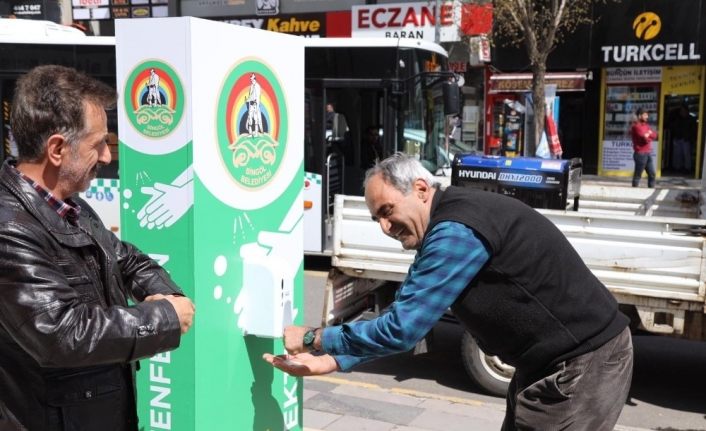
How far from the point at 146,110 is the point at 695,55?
18.6 meters

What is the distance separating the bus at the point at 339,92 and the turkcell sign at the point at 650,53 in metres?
10.7

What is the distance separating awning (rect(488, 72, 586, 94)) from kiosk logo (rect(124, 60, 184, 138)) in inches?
739

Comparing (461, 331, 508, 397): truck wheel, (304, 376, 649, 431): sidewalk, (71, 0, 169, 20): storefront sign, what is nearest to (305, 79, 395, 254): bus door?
(304, 376, 649, 431): sidewalk

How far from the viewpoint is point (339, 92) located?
34.4ft

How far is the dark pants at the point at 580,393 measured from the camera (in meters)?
2.74

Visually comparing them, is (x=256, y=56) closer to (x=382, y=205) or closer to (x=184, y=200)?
(x=184, y=200)

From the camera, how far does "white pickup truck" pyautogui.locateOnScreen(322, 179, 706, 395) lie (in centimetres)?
494

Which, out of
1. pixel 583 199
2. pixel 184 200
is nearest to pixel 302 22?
pixel 583 199

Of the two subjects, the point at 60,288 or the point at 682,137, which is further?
the point at 682,137

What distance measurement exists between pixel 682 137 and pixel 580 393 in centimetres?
1914

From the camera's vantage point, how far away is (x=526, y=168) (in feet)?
22.3

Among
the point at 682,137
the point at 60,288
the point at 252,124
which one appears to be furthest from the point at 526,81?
the point at 60,288

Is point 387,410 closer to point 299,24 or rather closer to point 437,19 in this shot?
point 437,19

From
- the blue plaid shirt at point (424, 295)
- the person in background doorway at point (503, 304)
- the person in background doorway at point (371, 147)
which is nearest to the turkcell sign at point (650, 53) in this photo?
the person in background doorway at point (371, 147)
